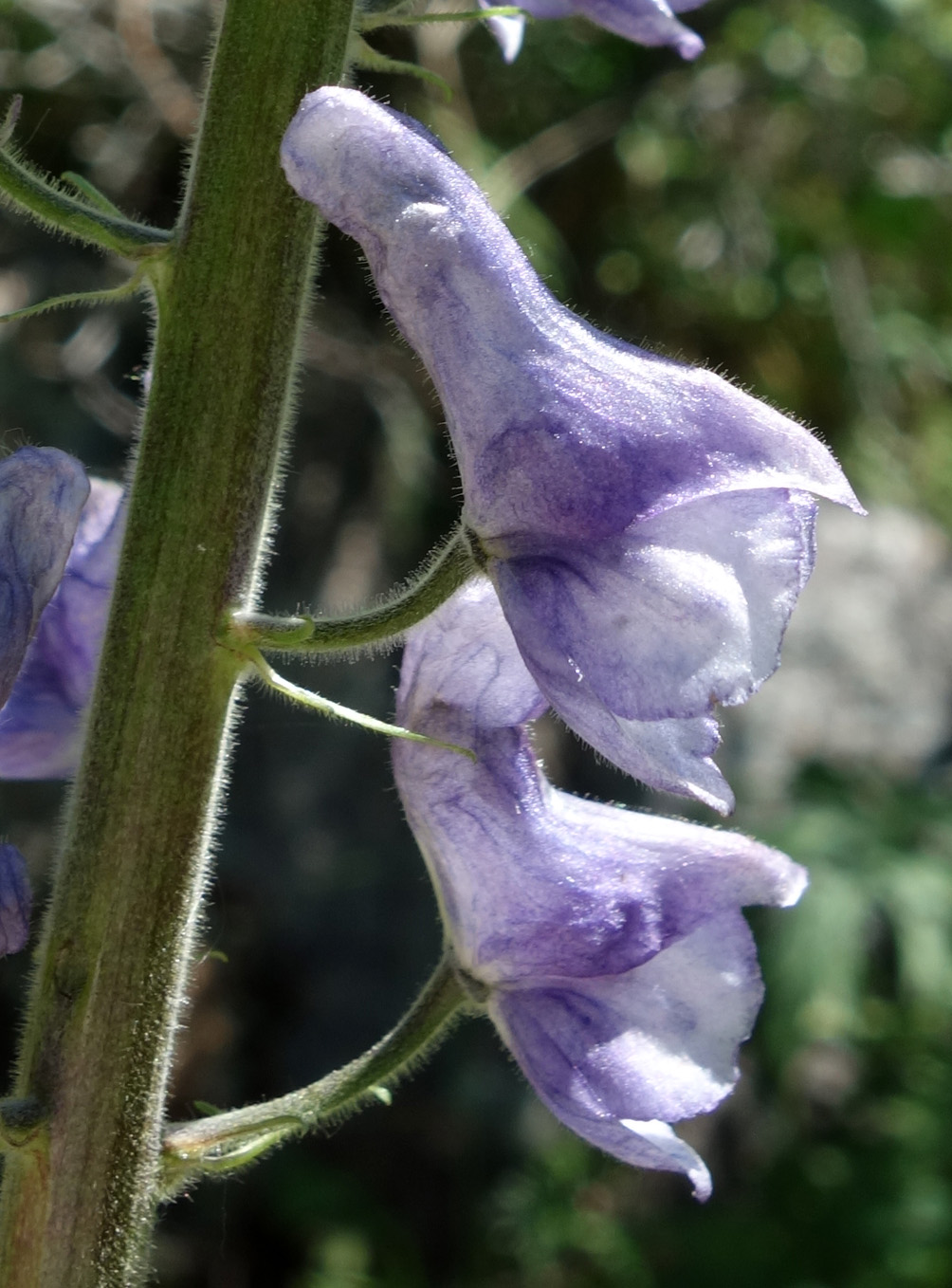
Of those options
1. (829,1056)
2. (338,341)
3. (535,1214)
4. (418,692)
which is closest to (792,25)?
(338,341)

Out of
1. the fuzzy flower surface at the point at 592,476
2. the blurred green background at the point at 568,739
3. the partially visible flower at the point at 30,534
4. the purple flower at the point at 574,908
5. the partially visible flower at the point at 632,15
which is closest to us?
the fuzzy flower surface at the point at 592,476

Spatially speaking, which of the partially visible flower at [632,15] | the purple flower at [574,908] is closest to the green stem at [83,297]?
the purple flower at [574,908]

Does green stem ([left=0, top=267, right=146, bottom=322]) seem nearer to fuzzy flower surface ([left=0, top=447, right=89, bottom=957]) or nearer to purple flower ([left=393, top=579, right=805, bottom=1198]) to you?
fuzzy flower surface ([left=0, top=447, right=89, bottom=957])

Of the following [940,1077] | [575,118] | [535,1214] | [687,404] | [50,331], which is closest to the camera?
[687,404]

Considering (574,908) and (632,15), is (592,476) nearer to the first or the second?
(574,908)

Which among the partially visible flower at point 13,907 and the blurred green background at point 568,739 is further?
the blurred green background at point 568,739

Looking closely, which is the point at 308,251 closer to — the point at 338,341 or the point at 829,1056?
the point at 338,341

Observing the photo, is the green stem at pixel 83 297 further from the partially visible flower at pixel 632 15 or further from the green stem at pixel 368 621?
the partially visible flower at pixel 632 15
